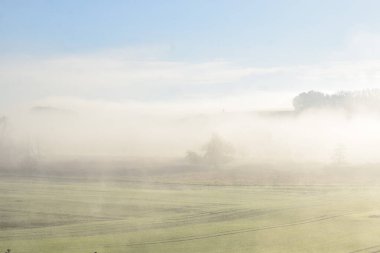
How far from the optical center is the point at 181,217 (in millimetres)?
11758

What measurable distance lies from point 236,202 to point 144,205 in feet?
5.69

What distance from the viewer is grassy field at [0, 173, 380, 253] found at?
11227 millimetres

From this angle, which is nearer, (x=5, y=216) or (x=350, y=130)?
(x=5, y=216)

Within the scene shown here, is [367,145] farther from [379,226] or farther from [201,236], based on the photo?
[201,236]

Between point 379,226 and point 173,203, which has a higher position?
point 173,203

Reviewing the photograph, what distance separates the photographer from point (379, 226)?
1184cm

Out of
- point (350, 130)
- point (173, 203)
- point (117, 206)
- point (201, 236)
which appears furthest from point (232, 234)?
point (350, 130)

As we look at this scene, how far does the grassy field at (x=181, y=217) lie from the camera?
1123 cm

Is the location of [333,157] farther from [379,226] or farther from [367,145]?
[379,226]

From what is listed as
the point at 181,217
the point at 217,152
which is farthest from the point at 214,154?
the point at 181,217

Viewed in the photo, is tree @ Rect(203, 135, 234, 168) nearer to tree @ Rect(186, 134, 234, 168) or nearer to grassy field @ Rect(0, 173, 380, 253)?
tree @ Rect(186, 134, 234, 168)

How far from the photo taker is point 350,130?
1247 cm

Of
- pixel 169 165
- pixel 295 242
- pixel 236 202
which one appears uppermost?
pixel 169 165

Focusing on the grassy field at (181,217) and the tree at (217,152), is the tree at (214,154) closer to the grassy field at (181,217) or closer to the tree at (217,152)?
the tree at (217,152)
